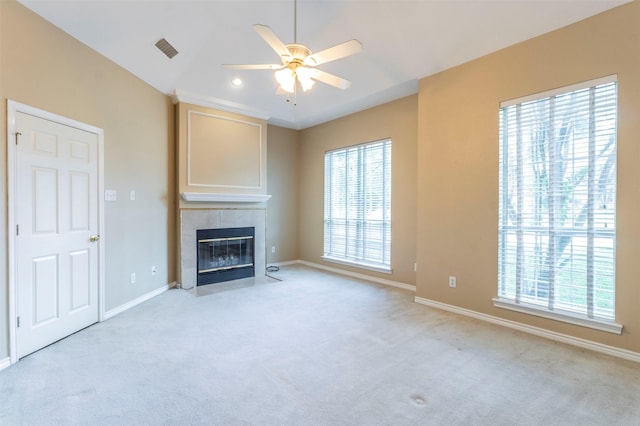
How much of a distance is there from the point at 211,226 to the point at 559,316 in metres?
4.56

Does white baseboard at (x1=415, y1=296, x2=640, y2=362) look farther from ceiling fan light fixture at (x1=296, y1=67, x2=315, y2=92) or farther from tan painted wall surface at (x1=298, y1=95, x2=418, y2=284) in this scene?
ceiling fan light fixture at (x1=296, y1=67, x2=315, y2=92)

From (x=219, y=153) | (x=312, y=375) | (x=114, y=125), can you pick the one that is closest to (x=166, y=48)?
(x=114, y=125)

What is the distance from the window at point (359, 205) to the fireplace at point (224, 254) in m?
1.55

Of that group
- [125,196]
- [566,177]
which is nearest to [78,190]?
[125,196]

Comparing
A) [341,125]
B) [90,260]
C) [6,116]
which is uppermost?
[341,125]

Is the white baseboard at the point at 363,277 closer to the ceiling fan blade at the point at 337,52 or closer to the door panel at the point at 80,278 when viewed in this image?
the ceiling fan blade at the point at 337,52

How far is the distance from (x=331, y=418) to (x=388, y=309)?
2083 millimetres

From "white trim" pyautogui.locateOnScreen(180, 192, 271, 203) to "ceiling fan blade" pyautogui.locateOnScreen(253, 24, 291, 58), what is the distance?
274 cm

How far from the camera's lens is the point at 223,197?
4.91 meters

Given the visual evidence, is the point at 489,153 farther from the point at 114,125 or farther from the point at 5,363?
the point at 5,363

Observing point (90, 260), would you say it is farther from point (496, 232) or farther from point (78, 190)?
point (496, 232)

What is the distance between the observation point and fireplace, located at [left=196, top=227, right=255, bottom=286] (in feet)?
15.9

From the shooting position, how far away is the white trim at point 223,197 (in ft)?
15.0

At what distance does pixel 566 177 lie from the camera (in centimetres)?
285
